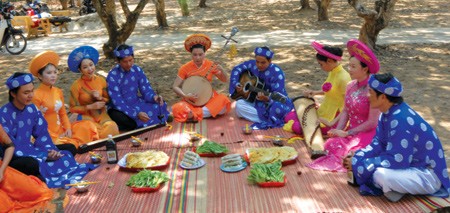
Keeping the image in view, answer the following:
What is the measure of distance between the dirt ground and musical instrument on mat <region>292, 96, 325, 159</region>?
1473 millimetres

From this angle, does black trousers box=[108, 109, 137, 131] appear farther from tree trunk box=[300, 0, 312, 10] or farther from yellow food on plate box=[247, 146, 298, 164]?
tree trunk box=[300, 0, 312, 10]

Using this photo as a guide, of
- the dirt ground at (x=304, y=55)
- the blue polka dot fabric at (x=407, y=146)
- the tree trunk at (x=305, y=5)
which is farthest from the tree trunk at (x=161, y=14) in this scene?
the blue polka dot fabric at (x=407, y=146)

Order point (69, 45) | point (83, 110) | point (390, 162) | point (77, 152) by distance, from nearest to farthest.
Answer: point (390, 162), point (77, 152), point (83, 110), point (69, 45)

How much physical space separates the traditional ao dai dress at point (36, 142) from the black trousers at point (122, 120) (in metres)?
1.27

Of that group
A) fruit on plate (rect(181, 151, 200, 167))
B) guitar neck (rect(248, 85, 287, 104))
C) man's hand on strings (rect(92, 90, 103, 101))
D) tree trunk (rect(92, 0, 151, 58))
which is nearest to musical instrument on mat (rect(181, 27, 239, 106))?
guitar neck (rect(248, 85, 287, 104))

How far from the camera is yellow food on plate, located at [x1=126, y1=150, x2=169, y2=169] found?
4.62 m

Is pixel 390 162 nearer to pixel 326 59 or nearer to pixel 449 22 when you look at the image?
pixel 326 59

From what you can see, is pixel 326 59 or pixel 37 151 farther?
pixel 326 59

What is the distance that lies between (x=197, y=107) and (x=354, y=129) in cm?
250

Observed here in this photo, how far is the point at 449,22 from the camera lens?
47.2 feet

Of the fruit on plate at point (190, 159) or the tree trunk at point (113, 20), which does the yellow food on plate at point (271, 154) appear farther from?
the tree trunk at point (113, 20)

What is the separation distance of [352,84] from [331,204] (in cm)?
147

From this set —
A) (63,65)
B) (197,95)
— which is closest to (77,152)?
(197,95)

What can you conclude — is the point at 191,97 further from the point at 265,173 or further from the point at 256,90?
the point at 265,173
